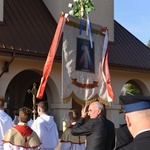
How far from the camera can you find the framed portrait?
860 cm

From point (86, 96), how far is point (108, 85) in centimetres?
59

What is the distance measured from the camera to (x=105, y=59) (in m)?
9.10

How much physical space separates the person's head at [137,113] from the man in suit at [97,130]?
2351 mm

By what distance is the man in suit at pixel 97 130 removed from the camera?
16.0ft

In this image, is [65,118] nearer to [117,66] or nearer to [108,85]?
[117,66]

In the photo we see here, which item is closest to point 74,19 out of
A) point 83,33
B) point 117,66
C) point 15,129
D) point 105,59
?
point 83,33

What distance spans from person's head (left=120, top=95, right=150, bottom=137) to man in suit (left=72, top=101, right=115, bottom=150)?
2.35 m

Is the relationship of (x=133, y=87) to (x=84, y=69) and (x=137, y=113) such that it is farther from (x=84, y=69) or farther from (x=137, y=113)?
(x=137, y=113)

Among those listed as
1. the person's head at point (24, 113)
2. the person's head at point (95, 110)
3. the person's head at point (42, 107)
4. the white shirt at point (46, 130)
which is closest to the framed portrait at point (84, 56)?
the white shirt at point (46, 130)

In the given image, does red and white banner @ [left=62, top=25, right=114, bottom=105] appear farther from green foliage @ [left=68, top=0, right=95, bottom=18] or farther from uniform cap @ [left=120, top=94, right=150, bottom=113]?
uniform cap @ [left=120, top=94, right=150, bottom=113]

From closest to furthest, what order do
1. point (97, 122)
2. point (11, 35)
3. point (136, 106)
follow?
point (136, 106) < point (97, 122) < point (11, 35)

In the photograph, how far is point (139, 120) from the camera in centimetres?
234

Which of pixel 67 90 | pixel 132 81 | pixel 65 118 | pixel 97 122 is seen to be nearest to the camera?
pixel 97 122

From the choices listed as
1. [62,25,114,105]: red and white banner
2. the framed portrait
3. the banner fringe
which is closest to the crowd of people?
the banner fringe
